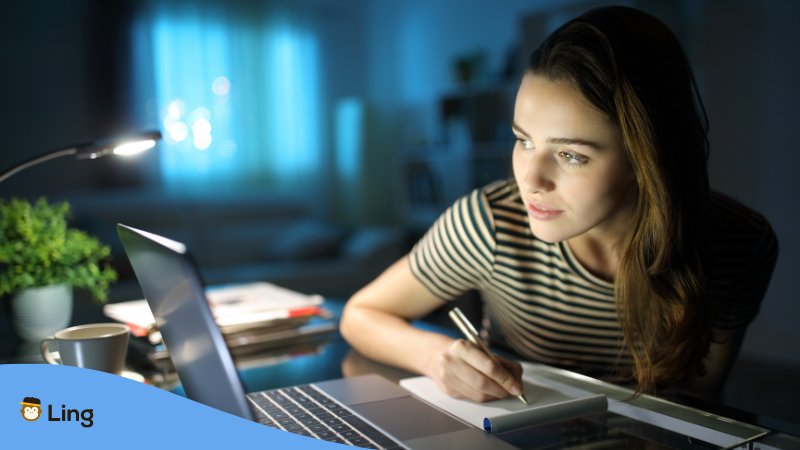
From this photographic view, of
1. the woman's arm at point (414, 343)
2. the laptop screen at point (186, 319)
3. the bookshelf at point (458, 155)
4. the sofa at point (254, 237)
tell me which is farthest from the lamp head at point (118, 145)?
the bookshelf at point (458, 155)

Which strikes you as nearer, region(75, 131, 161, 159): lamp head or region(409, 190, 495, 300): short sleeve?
region(75, 131, 161, 159): lamp head

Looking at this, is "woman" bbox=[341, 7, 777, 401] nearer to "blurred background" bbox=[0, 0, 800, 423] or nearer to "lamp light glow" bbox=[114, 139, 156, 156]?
"lamp light glow" bbox=[114, 139, 156, 156]

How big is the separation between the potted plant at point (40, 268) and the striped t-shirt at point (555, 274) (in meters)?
0.58

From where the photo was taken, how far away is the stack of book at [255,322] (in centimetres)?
108

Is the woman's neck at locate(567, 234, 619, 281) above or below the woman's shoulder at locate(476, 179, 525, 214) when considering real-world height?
below

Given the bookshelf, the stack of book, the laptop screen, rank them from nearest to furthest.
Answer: the laptop screen < the stack of book < the bookshelf

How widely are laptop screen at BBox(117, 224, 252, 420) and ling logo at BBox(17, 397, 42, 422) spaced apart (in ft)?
0.41

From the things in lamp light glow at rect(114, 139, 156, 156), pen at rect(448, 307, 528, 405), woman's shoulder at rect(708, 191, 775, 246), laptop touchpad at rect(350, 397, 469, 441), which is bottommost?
laptop touchpad at rect(350, 397, 469, 441)

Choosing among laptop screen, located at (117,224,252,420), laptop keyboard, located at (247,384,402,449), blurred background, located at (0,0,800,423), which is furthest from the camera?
blurred background, located at (0,0,800,423)

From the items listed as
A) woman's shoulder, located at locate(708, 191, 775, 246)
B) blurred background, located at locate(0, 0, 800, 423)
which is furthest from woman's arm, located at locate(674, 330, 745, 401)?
blurred background, located at locate(0, 0, 800, 423)

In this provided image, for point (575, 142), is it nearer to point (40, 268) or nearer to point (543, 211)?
point (543, 211)

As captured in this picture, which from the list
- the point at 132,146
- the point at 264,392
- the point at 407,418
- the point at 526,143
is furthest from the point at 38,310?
the point at 526,143

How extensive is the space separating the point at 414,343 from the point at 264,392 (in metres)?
0.23

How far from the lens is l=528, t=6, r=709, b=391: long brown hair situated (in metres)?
0.91
